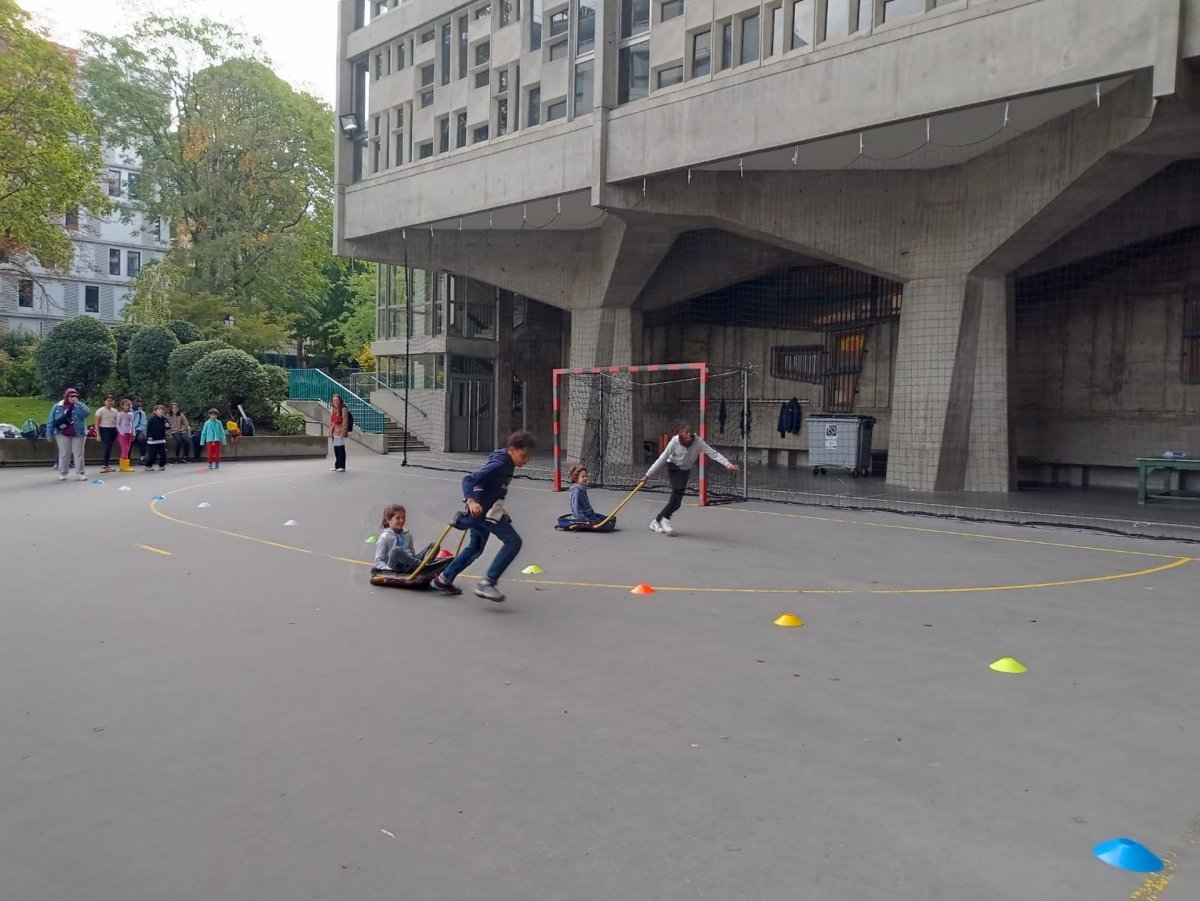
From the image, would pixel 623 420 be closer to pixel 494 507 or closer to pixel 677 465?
pixel 677 465

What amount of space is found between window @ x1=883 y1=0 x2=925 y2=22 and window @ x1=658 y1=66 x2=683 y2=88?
207 inches

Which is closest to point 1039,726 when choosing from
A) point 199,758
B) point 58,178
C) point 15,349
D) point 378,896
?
point 378,896

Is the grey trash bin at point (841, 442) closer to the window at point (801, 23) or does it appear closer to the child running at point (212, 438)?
the window at point (801, 23)

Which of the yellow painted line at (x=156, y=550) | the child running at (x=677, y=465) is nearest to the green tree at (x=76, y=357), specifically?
the yellow painted line at (x=156, y=550)

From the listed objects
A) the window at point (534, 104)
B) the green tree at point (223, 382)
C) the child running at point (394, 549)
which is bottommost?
the child running at point (394, 549)

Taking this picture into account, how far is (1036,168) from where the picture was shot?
17.1m

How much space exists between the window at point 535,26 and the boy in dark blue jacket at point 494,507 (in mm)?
20140

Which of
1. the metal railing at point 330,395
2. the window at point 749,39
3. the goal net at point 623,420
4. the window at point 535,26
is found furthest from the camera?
the metal railing at point 330,395

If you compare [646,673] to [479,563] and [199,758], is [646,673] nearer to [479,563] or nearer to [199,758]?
[199,758]

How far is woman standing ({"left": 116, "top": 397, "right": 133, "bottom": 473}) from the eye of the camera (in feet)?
74.1

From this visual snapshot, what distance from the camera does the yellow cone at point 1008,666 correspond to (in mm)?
5969

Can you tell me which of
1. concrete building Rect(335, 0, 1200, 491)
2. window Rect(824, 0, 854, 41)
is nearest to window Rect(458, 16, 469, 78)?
concrete building Rect(335, 0, 1200, 491)

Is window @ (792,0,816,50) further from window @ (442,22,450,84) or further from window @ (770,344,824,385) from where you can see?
window @ (442,22,450,84)

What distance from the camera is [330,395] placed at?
124 feet
